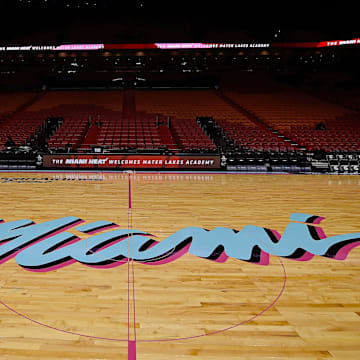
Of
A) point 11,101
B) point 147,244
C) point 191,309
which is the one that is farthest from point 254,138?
point 11,101

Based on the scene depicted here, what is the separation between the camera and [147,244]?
2.50 metres

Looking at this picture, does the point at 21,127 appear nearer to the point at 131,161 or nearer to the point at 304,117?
the point at 131,161

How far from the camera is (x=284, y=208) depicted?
396 centimetres

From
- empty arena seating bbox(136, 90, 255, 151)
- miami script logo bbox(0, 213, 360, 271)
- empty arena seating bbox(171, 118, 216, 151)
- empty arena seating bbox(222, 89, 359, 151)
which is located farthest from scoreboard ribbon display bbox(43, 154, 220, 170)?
miami script logo bbox(0, 213, 360, 271)

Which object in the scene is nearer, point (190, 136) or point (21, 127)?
point (190, 136)

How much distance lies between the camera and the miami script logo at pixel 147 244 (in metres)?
2.17

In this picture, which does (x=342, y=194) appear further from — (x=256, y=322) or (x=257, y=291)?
(x=256, y=322)

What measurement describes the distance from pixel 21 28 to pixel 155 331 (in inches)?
687

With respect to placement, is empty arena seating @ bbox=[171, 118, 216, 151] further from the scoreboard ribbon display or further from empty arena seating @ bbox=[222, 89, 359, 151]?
empty arena seating @ bbox=[222, 89, 359, 151]

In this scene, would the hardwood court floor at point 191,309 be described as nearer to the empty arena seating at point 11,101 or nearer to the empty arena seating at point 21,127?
the empty arena seating at point 21,127

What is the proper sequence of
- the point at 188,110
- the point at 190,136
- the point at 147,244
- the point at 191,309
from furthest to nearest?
the point at 188,110, the point at 190,136, the point at 147,244, the point at 191,309

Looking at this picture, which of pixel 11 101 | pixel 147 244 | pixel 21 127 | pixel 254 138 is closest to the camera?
pixel 147 244

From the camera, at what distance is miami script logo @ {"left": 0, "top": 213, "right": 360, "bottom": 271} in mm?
2168

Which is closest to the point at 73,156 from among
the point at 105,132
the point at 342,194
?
the point at 105,132
